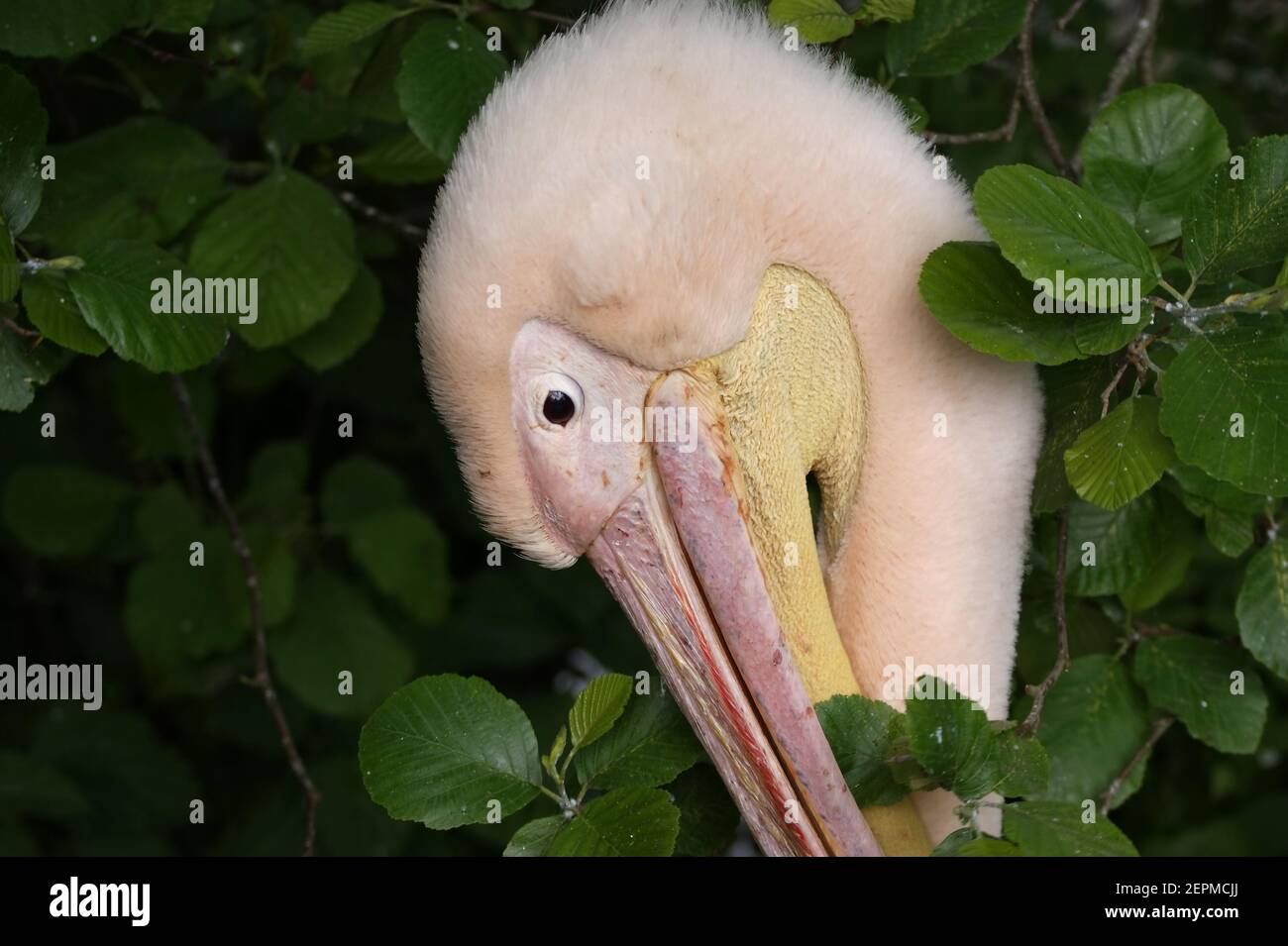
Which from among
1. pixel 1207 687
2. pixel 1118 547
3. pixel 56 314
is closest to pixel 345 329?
pixel 56 314

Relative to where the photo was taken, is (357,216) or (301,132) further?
(357,216)

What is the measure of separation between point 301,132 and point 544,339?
0.86 m

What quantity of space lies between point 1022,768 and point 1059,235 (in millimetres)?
781

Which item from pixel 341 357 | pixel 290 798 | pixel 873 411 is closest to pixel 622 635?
pixel 290 798

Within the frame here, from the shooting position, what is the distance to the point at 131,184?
2588 mm

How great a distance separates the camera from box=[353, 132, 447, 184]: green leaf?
8.87 ft

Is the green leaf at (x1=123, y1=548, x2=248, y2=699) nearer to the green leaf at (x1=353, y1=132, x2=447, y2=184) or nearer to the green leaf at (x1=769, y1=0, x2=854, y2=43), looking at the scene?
the green leaf at (x1=353, y1=132, x2=447, y2=184)

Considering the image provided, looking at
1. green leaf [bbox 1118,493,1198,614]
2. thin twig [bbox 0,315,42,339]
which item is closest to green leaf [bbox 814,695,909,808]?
green leaf [bbox 1118,493,1198,614]

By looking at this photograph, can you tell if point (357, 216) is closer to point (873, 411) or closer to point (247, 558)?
point (247, 558)

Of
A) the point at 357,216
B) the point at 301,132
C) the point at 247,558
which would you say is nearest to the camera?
the point at 301,132

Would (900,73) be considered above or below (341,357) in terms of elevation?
above

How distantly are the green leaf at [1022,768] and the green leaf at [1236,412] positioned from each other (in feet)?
1.56

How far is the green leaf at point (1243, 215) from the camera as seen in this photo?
189 cm

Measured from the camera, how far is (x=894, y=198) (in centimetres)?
218
